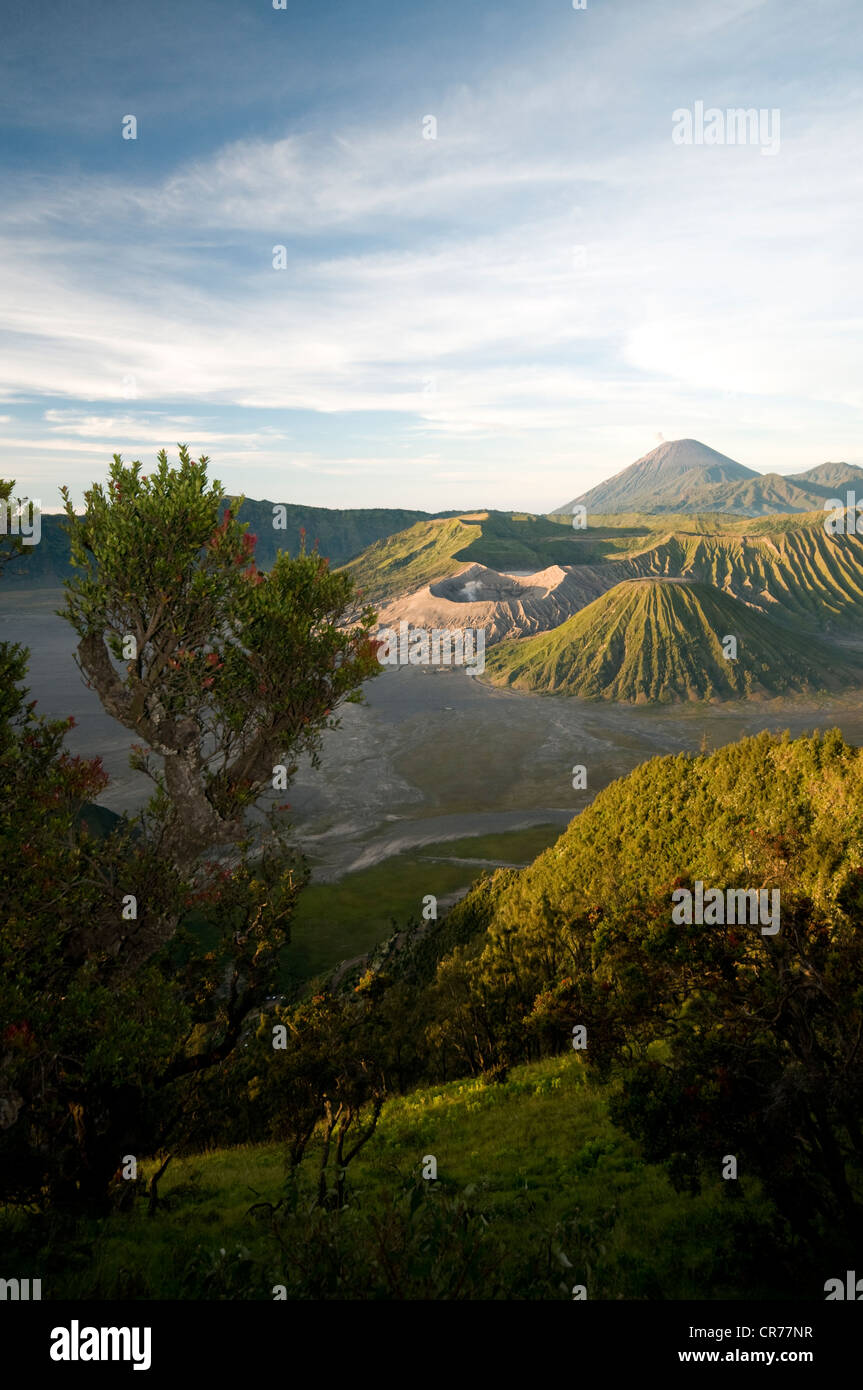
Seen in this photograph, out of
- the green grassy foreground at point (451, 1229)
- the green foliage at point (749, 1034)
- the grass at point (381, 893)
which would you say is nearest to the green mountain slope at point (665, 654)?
the grass at point (381, 893)

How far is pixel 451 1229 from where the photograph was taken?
24.2 ft

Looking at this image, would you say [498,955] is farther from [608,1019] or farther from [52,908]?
[52,908]

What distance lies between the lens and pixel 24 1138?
12.4 meters

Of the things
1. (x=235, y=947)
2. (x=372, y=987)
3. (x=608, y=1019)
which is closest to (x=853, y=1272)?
(x=608, y=1019)

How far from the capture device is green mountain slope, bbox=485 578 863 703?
5876 inches

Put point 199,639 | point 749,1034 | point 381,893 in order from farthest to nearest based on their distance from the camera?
1. point 381,893
2. point 199,639
3. point 749,1034

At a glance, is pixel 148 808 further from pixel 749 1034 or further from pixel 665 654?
pixel 665 654

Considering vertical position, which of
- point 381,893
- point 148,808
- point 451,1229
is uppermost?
point 148,808

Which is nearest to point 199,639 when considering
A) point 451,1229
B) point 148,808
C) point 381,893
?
point 148,808

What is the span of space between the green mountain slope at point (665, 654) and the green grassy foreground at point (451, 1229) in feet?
454

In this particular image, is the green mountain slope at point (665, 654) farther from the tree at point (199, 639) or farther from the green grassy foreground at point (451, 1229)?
the tree at point (199, 639)

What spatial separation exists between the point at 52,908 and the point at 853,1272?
45.9 feet

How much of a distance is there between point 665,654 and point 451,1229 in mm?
160182

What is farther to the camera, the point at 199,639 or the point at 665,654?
the point at 665,654
